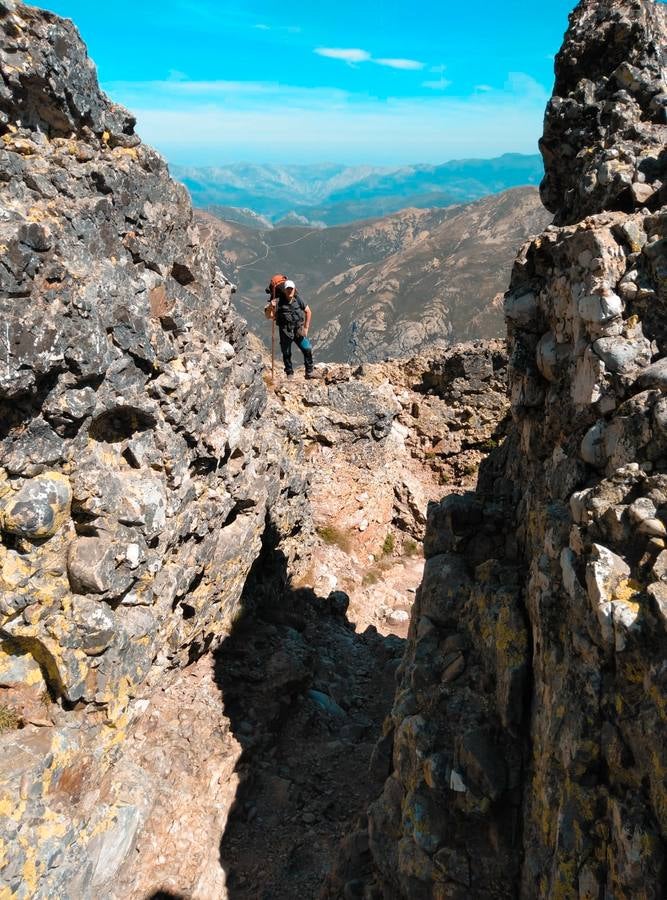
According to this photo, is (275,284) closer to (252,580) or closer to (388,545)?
(252,580)

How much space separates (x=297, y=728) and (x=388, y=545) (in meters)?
12.6

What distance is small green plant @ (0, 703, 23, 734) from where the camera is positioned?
44.7ft

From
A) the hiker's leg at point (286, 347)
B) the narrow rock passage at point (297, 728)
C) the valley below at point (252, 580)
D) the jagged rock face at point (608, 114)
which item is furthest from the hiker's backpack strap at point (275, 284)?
the jagged rock face at point (608, 114)

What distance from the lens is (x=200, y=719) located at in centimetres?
1845

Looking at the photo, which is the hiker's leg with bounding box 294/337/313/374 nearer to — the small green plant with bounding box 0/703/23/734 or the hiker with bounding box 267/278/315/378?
the hiker with bounding box 267/278/315/378

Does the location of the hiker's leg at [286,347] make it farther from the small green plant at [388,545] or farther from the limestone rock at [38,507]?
the limestone rock at [38,507]

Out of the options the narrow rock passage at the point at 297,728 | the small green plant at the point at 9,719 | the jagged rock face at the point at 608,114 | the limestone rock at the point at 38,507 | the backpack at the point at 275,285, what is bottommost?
the narrow rock passage at the point at 297,728

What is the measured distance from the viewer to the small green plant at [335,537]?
30094mm

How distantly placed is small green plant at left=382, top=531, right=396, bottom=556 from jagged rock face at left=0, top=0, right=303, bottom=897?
48.0 ft

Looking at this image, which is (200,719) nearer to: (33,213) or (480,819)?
(480,819)

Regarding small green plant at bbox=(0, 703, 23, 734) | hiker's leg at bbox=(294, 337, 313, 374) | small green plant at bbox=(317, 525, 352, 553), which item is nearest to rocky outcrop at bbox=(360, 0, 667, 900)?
small green plant at bbox=(0, 703, 23, 734)

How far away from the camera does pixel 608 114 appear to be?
15453 millimetres

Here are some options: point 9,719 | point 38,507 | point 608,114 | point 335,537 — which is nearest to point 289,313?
point 335,537

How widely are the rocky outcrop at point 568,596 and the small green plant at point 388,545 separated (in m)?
15.4
